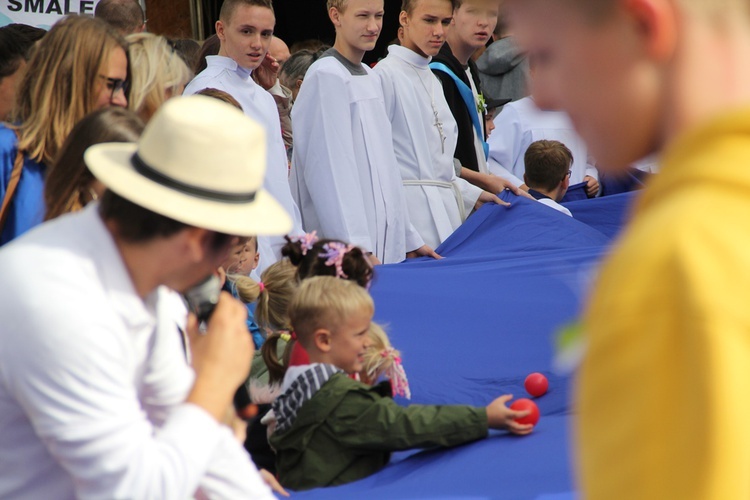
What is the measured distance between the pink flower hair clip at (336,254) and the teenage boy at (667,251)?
127 inches

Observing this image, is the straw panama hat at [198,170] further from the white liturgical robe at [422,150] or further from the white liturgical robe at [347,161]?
the white liturgical robe at [422,150]

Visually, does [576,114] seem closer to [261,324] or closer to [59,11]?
[261,324]

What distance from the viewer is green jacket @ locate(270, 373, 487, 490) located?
3.27m

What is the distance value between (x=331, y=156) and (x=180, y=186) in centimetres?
382

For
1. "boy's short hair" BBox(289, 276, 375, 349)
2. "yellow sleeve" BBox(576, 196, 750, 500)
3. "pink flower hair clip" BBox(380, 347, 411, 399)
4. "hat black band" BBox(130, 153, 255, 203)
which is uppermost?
"yellow sleeve" BBox(576, 196, 750, 500)

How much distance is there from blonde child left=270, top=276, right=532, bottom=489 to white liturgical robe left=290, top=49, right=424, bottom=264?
229 centimetres

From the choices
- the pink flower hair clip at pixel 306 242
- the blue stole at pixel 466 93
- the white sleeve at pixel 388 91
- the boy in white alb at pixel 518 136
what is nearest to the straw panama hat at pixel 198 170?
the pink flower hair clip at pixel 306 242

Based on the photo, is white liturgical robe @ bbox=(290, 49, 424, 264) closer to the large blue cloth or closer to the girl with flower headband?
the large blue cloth

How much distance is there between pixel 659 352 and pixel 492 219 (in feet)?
17.5

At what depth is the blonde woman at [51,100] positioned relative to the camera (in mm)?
2924

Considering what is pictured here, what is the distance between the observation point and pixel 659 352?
72 centimetres

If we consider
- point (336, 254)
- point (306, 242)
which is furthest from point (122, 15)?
point (336, 254)

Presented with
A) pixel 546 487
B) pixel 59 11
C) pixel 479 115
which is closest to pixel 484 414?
pixel 546 487

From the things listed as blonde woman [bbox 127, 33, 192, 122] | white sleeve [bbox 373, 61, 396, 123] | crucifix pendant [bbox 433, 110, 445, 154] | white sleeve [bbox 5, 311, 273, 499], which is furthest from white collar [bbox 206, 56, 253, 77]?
white sleeve [bbox 5, 311, 273, 499]
